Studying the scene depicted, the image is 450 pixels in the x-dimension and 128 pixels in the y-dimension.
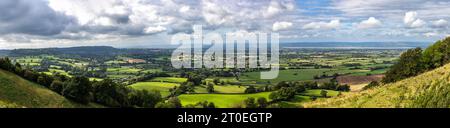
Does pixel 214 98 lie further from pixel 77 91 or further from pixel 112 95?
pixel 77 91

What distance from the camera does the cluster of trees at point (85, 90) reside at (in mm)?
58094

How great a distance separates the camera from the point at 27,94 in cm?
5219

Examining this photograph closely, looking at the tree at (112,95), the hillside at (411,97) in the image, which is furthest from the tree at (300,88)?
the hillside at (411,97)

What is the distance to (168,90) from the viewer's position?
286ft

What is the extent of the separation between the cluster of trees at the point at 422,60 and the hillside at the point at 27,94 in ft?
160

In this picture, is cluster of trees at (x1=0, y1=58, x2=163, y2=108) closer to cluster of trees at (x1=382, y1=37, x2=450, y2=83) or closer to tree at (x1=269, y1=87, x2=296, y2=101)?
tree at (x1=269, y1=87, x2=296, y2=101)

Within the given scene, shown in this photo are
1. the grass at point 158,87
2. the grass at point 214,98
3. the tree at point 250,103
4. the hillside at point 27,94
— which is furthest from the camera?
the grass at point 158,87

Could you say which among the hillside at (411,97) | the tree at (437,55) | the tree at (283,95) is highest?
the tree at (437,55)

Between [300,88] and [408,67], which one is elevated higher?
[408,67]

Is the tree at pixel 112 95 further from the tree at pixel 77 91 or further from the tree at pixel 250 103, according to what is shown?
the tree at pixel 250 103

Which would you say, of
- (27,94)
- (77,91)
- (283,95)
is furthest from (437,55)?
(27,94)

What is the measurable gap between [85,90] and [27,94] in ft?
26.9

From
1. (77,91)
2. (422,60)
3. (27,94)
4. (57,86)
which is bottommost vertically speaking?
(77,91)
